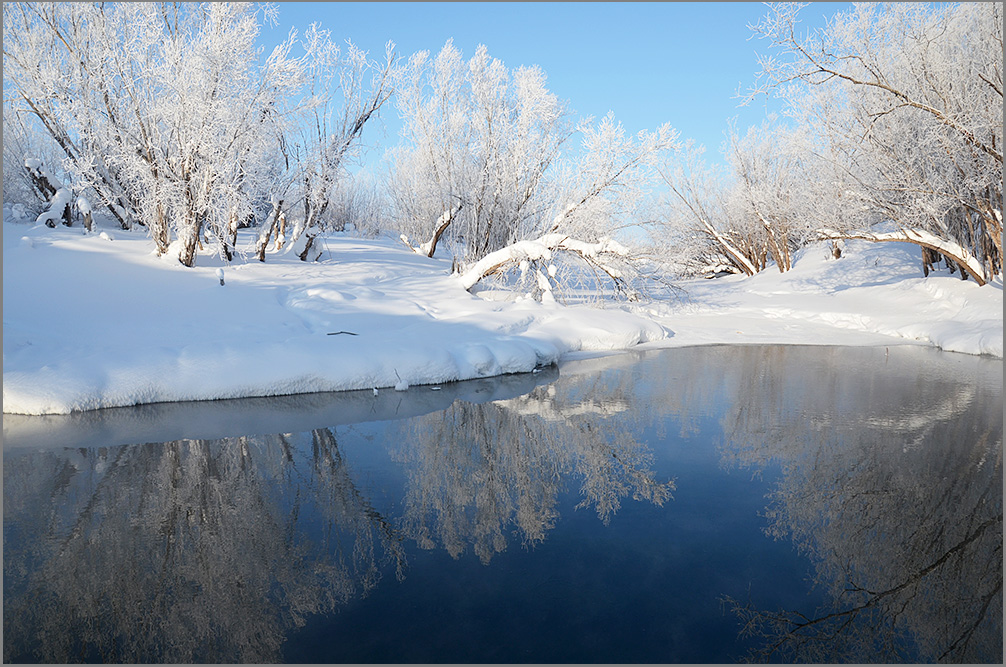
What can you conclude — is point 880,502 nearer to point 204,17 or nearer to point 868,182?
point 868,182

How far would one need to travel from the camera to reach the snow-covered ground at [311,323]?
6.59 m

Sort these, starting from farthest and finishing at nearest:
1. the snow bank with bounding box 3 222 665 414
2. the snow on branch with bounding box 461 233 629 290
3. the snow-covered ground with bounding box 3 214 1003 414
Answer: the snow on branch with bounding box 461 233 629 290 → the snow-covered ground with bounding box 3 214 1003 414 → the snow bank with bounding box 3 222 665 414

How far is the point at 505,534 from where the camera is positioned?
148 inches

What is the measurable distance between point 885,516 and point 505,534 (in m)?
2.42

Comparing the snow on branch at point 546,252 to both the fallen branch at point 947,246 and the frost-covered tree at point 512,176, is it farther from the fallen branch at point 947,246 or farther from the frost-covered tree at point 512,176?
the fallen branch at point 947,246

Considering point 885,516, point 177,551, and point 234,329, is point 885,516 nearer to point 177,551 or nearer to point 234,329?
point 177,551

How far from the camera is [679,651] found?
2.67m

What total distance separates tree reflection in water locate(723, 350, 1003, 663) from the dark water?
2 centimetres

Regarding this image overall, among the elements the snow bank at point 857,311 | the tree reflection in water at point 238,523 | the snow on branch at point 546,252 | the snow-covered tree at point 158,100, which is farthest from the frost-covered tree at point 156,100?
the snow bank at point 857,311

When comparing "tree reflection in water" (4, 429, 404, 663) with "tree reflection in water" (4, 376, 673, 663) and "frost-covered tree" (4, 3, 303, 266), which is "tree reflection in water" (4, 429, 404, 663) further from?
"frost-covered tree" (4, 3, 303, 266)

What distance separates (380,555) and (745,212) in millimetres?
22448

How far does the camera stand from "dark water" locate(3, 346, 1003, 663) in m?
2.77

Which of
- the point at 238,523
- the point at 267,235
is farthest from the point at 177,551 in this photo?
the point at 267,235

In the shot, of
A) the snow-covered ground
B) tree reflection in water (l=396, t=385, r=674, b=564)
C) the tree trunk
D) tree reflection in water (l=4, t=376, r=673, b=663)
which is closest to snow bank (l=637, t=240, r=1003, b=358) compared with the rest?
the snow-covered ground
